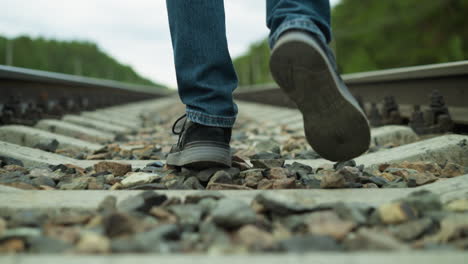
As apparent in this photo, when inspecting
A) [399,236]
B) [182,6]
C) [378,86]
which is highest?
[182,6]

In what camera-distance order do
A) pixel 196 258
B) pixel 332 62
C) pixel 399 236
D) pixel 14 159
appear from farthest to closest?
pixel 14 159 → pixel 332 62 → pixel 399 236 → pixel 196 258

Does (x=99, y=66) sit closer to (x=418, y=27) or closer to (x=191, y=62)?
(x=418, y=27)

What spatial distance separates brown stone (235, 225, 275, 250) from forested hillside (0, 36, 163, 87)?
123 feet

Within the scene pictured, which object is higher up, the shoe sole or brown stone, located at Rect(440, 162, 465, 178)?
the shoe sole

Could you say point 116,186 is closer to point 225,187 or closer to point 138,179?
point 138,179

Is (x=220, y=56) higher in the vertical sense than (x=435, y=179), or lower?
higher

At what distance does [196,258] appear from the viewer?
2.96 ft

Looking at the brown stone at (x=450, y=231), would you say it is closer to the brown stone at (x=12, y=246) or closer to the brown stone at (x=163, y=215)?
the brown stone at (x=163, y=215)

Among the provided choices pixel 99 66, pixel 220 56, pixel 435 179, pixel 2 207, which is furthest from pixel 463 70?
pixel 99 66

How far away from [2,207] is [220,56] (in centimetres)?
93

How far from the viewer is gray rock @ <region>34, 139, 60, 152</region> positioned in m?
2.74

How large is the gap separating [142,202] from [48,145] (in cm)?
174

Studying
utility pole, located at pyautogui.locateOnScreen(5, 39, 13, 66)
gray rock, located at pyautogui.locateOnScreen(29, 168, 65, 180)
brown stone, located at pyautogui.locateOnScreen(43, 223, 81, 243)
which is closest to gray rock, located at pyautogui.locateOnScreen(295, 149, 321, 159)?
gray rock, located at pyautogui.locateOnScreen(29, 168, 65, 180)

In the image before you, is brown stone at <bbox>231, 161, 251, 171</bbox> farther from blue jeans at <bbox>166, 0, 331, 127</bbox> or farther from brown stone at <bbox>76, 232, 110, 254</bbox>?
brown stone at <bbox>76, 232, 110, 254</bbox>
